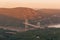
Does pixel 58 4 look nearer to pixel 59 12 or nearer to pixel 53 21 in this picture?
pixel 59 12

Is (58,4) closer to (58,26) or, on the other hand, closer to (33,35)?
(58,26)

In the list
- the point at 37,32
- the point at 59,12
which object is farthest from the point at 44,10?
the point at 37,32

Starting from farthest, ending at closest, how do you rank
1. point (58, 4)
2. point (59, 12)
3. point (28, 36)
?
point (58, 4) → point (59, 12) → point (28, 36)

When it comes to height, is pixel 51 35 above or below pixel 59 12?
below

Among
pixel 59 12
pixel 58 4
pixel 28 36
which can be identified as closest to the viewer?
pixel 28 36

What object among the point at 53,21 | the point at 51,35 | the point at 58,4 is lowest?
the point at 51,35

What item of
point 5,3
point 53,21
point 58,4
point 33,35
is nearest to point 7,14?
point 5,3

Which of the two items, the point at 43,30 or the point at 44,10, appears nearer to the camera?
the point at 43,30
